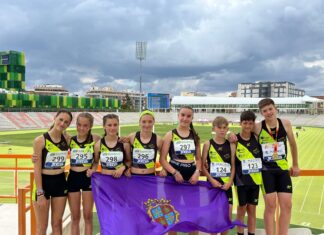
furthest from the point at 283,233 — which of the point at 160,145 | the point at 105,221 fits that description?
the point at 105,221

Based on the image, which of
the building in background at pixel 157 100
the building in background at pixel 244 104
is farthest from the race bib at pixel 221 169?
the building in background at pixel 244 104

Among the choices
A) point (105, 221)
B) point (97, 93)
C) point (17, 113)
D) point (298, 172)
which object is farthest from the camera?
point (97, 93)

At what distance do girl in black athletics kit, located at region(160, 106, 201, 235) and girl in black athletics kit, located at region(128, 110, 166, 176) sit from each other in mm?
126

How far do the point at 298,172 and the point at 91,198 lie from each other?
2.66m

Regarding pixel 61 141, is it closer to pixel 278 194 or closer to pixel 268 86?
pixel 278 194

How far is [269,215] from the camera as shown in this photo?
4.12 meters

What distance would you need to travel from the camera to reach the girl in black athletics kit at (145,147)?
4.08 m

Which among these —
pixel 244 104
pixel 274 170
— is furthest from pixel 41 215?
pixel 244 104

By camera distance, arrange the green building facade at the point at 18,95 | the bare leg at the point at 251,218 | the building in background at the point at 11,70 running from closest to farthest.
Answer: the bare leg at the point at 251,218
the green building facade at the point at 18,95
the building in background at the point at 11,70

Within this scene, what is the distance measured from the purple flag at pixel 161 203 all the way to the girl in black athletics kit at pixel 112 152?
0.12m

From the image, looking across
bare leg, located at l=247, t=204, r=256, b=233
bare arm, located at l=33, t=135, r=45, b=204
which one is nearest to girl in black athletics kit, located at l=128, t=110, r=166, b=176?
bare arm, located at l=33, t=135, r=45, b=204

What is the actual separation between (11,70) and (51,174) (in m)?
72.3

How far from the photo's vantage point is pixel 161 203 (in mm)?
4125

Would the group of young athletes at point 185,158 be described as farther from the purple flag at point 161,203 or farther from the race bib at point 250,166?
the purple flag at point 161,203
